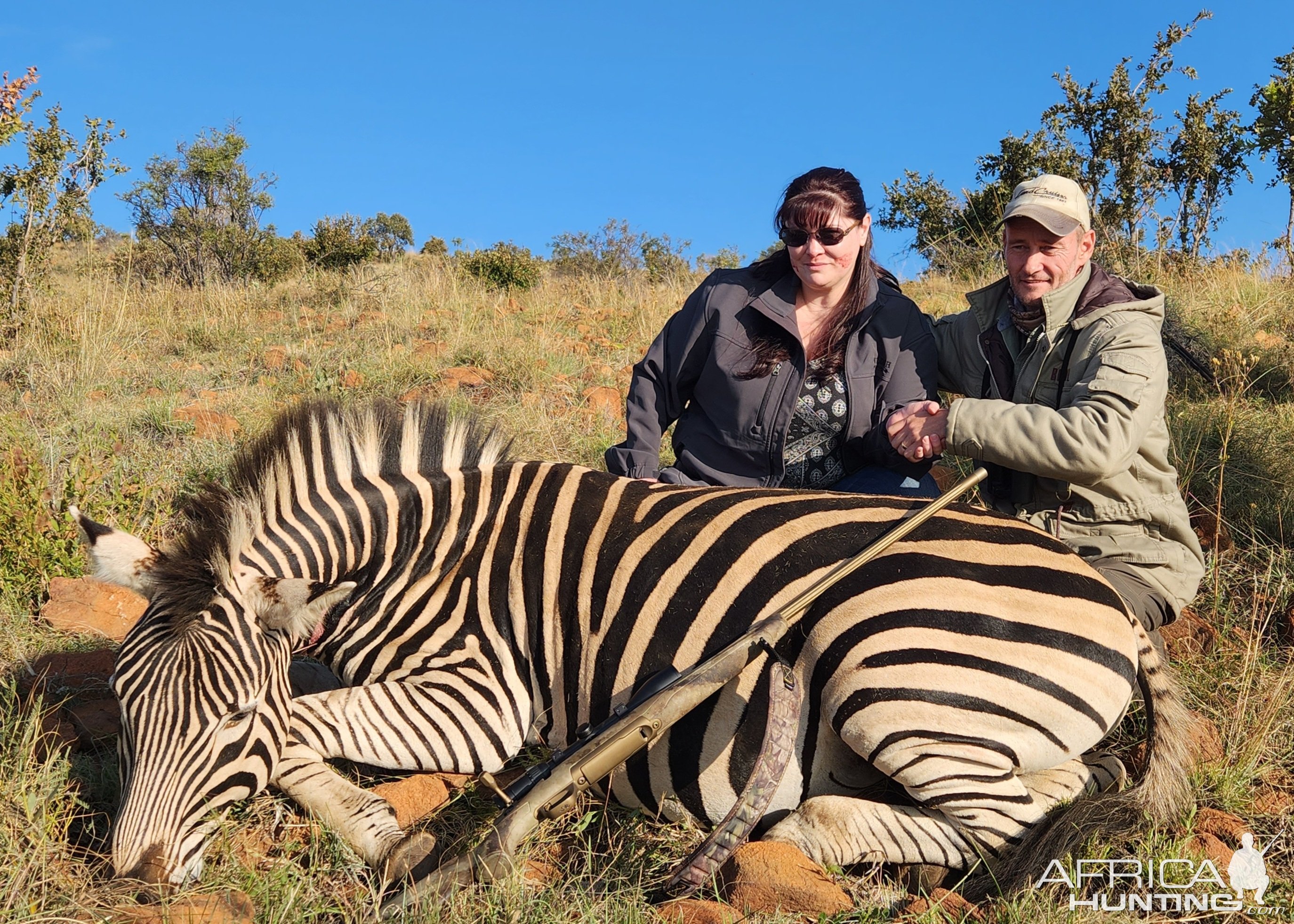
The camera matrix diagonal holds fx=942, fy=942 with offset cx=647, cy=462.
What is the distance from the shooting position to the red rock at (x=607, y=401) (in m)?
5.92

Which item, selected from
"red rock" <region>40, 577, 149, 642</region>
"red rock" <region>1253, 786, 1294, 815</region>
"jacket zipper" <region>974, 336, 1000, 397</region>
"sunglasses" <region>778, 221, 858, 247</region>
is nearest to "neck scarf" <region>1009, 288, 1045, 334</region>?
"jacket zipper" <region>974, 336, 1000, 397</region>

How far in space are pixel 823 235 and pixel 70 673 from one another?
3.24 metres

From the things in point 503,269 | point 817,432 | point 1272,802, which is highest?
point 503,269

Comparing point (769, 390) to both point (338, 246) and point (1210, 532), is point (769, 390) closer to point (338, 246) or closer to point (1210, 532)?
point (1210, 532)

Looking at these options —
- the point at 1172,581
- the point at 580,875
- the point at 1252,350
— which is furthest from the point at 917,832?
the point at 1252,350

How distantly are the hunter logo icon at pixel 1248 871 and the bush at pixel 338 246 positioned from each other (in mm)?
12366

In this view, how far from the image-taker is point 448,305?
893 centimetres

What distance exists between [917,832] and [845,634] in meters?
0.53

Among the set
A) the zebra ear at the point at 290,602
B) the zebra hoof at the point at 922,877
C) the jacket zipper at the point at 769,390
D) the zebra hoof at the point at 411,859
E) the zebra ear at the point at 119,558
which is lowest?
the zebra hoof at the point at 411,859

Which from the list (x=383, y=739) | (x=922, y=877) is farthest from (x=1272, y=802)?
(x=383, y=739)

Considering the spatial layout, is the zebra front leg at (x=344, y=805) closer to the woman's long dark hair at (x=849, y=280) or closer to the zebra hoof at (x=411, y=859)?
the zebra hoof at (x=411, y=859)

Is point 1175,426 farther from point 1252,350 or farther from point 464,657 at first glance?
point 464,657

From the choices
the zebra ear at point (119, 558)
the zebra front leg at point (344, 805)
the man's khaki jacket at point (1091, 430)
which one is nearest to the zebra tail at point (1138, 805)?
the man's khaki jacket at point (1091, 430)

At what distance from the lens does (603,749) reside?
7.75 feet
